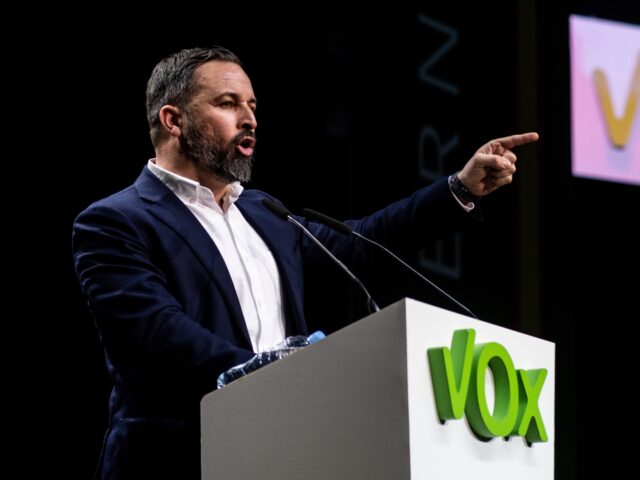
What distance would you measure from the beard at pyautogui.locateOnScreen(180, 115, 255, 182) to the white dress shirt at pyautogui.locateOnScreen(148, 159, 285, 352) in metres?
0.06

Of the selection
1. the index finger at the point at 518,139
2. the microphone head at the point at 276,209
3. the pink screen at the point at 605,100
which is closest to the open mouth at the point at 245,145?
the microphone head at the point at 276,209

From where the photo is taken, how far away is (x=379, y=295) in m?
3.63

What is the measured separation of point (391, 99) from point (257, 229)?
1.53 metres

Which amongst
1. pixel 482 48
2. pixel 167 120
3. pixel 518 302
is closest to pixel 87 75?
pixel 167 120

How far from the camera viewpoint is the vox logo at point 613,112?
445cm

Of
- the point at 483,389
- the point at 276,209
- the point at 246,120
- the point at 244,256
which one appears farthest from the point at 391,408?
the point at 246,120

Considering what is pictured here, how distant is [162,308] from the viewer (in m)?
1.96

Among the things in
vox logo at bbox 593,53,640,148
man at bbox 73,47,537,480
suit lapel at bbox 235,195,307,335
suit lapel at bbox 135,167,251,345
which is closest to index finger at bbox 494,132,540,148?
man at bbox 73,47,537,480

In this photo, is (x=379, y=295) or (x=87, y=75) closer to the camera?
(x=87, y=75)

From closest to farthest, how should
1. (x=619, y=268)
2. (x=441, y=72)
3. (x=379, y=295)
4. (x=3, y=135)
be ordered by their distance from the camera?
1. (x=3, y=135)
2. (x=379, y=295)
3. (x=441, y=72)
4. (x=619, y=268)

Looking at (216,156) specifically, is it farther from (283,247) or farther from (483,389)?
(483,389)

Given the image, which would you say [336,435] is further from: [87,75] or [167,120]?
[87,75]

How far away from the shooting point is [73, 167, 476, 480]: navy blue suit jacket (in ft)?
6.33

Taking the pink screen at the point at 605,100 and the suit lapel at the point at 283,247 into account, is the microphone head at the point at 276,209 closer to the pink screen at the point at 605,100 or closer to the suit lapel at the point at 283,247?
the suit lapel at the point at 283,247
